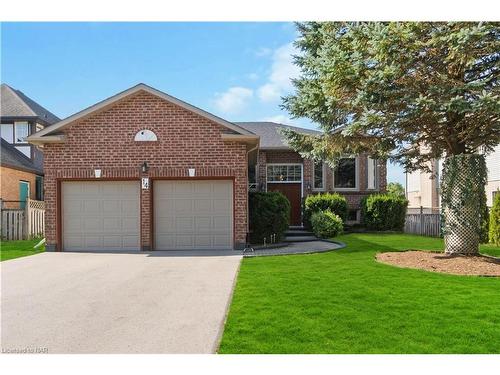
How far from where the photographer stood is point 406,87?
8.77 metres

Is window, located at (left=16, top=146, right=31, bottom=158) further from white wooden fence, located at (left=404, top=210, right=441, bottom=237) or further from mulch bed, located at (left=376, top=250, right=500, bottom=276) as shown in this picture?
white wooden fence, located at (left=404, top=210, right=441, bottom=237)

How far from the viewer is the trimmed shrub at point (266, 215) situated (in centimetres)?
1320

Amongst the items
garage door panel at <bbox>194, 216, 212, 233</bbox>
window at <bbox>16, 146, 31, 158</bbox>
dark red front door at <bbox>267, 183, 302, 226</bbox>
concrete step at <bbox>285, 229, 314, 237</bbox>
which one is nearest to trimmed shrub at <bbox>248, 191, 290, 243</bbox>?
garage door panel at <bbox>194, 216, 212, 233</bbox>

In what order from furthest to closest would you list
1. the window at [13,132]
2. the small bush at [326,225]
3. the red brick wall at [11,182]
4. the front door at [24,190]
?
the window at [13,132] → the front door at [24,190] → the red brick wall at [11,182] → the small bush at [326,225]

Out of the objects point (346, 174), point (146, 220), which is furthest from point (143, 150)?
point (346, 174)

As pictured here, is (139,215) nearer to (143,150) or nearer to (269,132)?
(143,150)

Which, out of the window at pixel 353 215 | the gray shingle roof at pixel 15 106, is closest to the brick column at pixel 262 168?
the window at pixel 353 215

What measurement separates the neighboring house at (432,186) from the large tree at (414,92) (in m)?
8.02

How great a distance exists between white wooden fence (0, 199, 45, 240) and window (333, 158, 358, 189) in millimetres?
13042

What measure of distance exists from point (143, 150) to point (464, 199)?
342 inches

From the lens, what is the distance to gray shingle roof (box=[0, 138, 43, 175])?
1868 centimetres

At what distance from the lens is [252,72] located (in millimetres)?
8891

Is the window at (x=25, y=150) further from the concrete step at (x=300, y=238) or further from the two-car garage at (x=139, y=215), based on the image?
the concrete step at (x=300, y=238)
